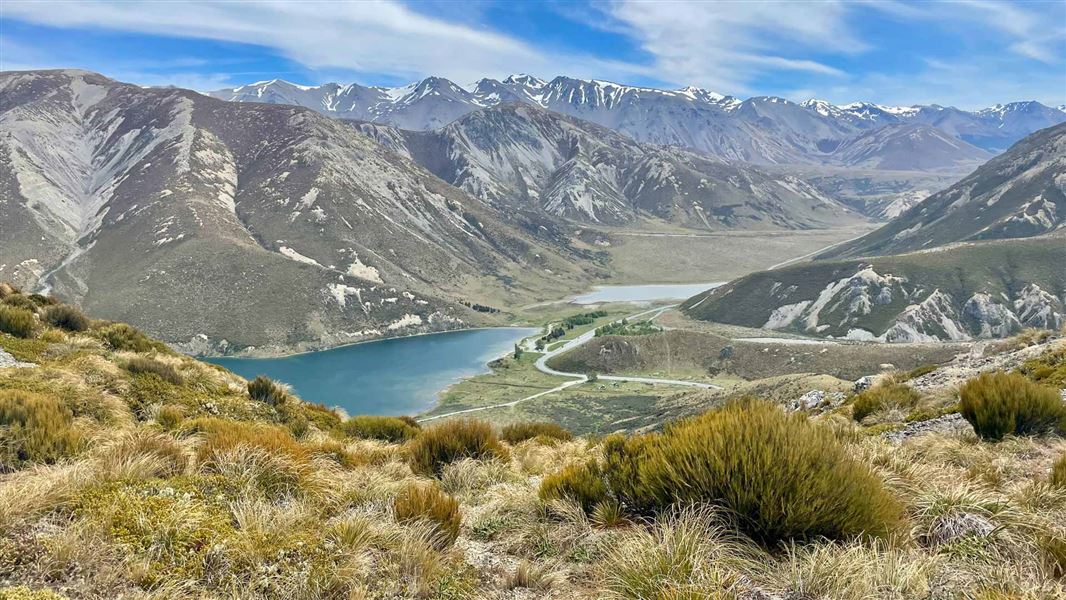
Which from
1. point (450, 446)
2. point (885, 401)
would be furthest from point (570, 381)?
point (450, 446)

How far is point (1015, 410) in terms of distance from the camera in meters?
8.77

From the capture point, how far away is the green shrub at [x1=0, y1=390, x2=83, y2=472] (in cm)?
643

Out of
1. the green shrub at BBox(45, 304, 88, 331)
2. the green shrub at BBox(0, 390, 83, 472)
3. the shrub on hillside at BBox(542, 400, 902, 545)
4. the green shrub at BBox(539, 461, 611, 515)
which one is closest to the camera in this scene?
the shrub on hillside at BBox(542, 400, 902, 545)

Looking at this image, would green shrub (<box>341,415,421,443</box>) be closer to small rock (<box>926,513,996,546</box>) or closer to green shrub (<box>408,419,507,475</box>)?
green shrub (<box>408,419,507,475</box>)

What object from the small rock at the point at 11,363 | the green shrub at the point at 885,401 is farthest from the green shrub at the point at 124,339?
the green shrub at the point at 885,401

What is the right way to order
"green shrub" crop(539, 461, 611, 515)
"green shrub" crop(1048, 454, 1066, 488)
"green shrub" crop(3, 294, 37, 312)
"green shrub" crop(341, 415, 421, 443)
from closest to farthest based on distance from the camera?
"green shrub" crop(1048, 454, 1066, 488) → "green shrub" crop(539, 461, 611, 515) → "green shrub" crop(341, 415, 421, 443) → "green shrub" crop(3, 294, 37, 312)

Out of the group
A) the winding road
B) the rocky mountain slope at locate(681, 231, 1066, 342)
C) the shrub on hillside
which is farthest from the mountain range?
the shrub on hillside

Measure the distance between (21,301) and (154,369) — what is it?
9.44m

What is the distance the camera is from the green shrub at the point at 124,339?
18.5 m

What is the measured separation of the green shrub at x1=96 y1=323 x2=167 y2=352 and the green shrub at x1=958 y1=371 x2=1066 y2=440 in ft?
76.4

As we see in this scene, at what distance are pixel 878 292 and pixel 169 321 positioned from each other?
181 metres

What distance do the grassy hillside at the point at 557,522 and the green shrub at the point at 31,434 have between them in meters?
0.03

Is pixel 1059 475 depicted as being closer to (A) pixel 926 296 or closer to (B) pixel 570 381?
(B) pixel 570 381

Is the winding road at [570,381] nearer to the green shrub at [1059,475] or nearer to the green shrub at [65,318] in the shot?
the green shrub at [65,318]
